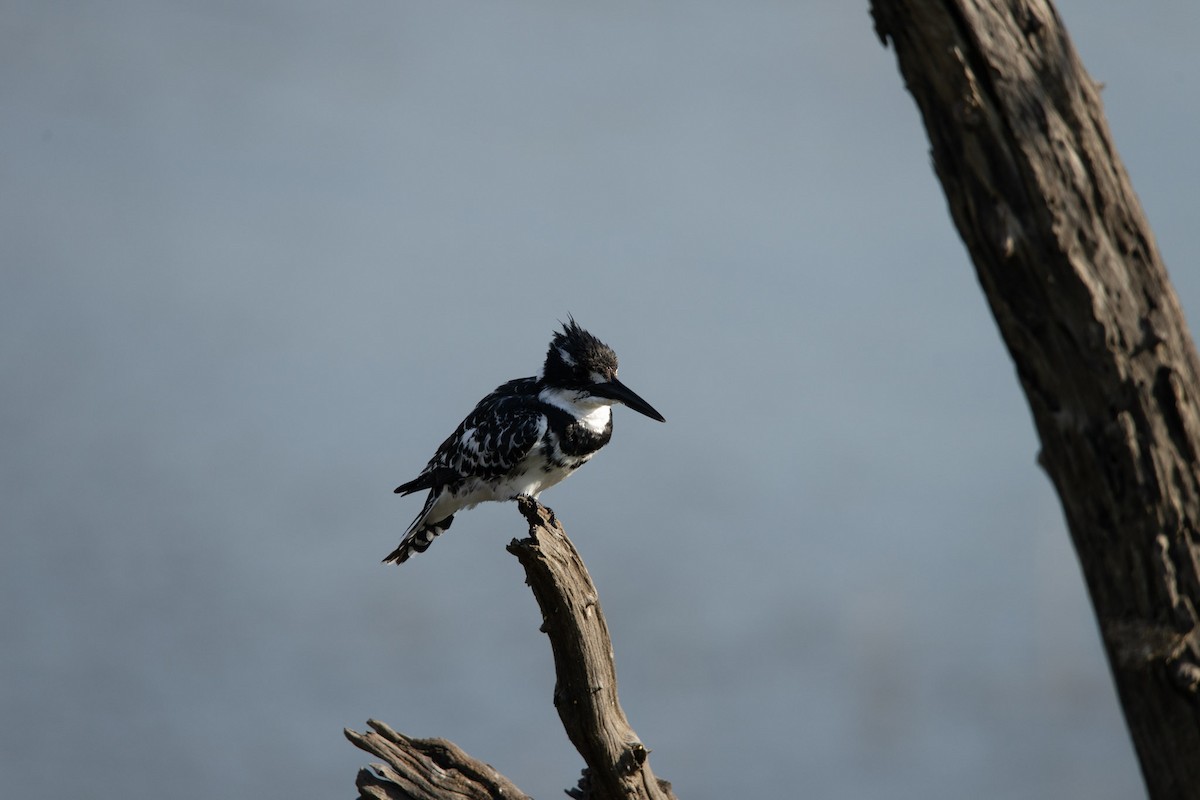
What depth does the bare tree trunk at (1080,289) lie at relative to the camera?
3.06m

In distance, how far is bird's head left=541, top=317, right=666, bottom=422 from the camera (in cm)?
768

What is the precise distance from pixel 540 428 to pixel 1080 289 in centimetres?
471

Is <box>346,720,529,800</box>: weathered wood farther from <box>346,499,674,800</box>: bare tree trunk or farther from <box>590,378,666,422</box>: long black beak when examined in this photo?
<box>590,378,666,422</box>: long black beak

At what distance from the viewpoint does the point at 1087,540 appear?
3.18 m

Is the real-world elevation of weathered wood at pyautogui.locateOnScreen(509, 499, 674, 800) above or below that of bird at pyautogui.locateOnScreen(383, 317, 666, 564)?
below

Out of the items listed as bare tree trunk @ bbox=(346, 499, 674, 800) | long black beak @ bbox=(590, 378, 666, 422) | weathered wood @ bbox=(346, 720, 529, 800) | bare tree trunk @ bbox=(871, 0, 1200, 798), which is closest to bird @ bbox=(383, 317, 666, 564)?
long black beak @ bbox=(590, 378, 666, 422)

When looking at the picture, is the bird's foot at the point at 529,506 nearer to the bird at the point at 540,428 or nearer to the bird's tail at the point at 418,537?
the bird at the point at 540,428

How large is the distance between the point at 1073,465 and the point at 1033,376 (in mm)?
263

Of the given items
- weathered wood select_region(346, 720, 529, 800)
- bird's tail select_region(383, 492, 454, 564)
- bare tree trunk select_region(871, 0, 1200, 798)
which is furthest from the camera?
bird's tail select_region(383, 492, 454, 564)

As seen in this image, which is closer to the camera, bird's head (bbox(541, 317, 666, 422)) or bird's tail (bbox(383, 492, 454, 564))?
bird's head (bbox(541, 317, 666, 422))

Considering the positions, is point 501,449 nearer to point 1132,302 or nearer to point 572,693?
point 572,693

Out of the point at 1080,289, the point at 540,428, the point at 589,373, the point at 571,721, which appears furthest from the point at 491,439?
the point at 1080,289

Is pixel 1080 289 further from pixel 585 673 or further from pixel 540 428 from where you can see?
pixel 540 428

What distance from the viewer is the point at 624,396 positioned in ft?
25.2
